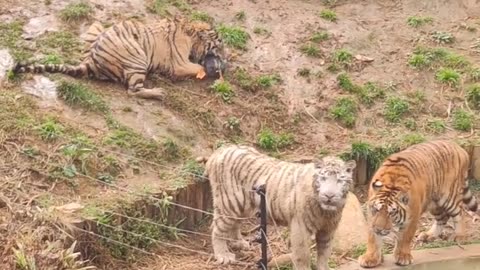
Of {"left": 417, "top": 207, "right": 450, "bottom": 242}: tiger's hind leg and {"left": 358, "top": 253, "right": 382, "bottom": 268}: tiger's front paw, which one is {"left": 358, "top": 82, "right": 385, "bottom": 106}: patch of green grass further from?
{"left": 358, "top": 253, "right": 382, "bottom": 268}: tiger's front paw

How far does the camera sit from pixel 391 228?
7.06 m

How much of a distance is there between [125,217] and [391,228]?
1.96 meters

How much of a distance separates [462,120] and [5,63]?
14.5ft

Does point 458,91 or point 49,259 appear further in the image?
point 458,91

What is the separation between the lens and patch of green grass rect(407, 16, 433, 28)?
1084 centimetres

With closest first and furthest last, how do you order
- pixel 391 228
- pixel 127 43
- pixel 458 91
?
1. pixel 391 228
2. pixel 127 43
3. pixel 458 91

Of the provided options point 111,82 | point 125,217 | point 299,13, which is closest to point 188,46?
point 111,82

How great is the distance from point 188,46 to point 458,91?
9.29 feet

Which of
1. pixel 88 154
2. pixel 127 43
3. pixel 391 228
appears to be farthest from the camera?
pixel 127 43

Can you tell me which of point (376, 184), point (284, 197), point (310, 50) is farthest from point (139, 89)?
point (376, 184)

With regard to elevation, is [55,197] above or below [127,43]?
below

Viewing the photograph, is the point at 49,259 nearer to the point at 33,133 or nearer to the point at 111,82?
the point at 33,133

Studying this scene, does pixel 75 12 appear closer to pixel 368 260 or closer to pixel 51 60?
pixel 51 60

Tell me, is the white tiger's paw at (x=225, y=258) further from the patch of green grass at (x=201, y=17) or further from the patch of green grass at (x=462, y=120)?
the patch of green grass at (x=201, y=17)
